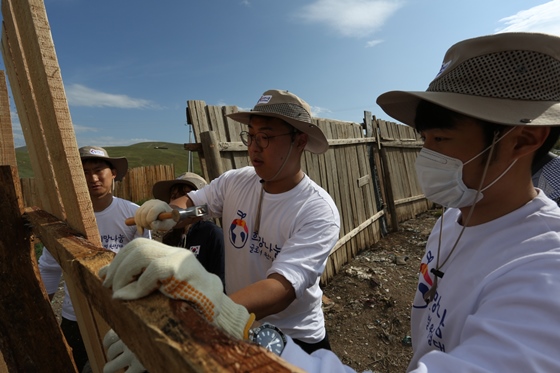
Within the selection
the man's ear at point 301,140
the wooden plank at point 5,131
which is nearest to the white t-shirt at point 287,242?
the man's ear at point 301,140

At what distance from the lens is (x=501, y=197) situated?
3.44 ft

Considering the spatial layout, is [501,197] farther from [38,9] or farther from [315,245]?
[38,9]

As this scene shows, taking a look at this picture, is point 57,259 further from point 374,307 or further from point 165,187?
point 374,307

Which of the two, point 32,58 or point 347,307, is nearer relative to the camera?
point 32,58

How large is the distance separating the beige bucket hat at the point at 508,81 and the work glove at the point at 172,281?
2.95 ft

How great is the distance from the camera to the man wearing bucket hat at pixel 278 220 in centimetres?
153

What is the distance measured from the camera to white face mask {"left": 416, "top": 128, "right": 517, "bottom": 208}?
112 centimetres

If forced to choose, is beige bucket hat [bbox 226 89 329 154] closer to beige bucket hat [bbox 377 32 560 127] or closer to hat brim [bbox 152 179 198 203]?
beige bucket hat [bbox 377 32 560 127]

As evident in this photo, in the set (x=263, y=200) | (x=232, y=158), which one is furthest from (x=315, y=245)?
(x=232, y=158)

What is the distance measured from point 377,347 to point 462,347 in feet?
11.2

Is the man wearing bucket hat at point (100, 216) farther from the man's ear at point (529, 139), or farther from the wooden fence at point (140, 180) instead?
the wooden fence at point (140, 180)

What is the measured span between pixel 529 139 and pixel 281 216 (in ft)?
4.07

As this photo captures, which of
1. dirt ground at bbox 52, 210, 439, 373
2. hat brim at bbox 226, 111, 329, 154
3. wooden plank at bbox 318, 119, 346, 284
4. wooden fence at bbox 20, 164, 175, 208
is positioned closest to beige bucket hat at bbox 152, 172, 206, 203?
hat brim at bbox 226, 111, 329, 154

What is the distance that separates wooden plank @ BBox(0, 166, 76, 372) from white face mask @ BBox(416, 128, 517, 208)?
5.89 ft
